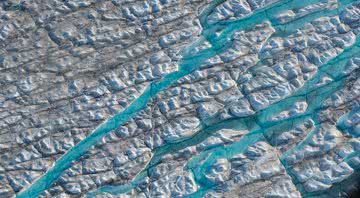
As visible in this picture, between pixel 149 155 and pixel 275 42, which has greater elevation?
pixel 275 42

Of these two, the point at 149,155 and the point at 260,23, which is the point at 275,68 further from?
the point at 149,155

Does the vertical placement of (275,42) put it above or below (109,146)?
above

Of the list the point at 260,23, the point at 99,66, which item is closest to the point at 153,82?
the point at 99,66

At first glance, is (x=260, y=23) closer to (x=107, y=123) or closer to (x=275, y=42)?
(x=275, y=42)

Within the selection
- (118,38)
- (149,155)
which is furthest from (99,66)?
(149,155)

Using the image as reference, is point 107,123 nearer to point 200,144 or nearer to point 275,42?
point 200,144
